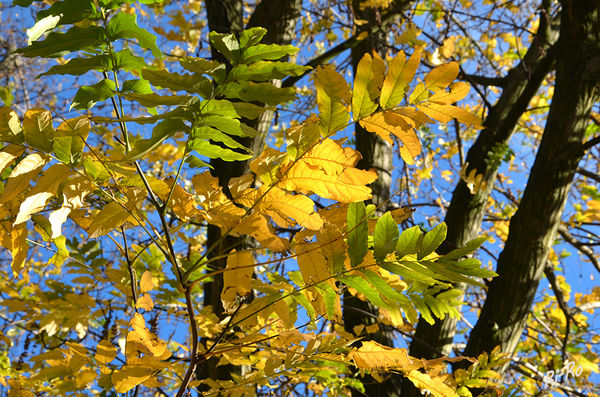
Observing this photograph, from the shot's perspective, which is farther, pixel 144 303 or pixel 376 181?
pixel 376 181

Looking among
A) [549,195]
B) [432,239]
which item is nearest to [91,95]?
[432,239]

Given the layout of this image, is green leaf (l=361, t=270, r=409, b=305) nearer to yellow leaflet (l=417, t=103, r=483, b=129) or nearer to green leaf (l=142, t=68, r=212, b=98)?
yellow leaflet (l=417, t=103, r=483, b=129)

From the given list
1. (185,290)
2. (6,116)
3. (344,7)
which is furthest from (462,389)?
(344,7)

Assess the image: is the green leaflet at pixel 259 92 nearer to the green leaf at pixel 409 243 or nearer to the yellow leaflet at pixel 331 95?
the yellow leaflet at pixel 331 95

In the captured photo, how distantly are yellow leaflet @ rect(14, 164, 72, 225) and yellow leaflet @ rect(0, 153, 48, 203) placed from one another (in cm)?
2

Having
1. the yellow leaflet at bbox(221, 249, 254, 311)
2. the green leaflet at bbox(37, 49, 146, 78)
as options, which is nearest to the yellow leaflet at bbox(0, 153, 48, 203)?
the green leaflet at bbox(37, 49, 146, 78)

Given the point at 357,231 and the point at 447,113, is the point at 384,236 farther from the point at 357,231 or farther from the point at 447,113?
the point at 447,113

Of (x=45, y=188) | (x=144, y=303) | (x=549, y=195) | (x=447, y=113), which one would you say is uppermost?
(x=549, y=195)

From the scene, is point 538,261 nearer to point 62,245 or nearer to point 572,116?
point 572,116

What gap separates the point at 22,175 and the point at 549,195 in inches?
89.2

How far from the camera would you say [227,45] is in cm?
70

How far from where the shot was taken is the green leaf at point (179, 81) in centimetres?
65

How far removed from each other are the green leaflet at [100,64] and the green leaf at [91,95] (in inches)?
1.1

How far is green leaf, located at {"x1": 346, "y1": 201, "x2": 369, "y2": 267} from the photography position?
0.70m
